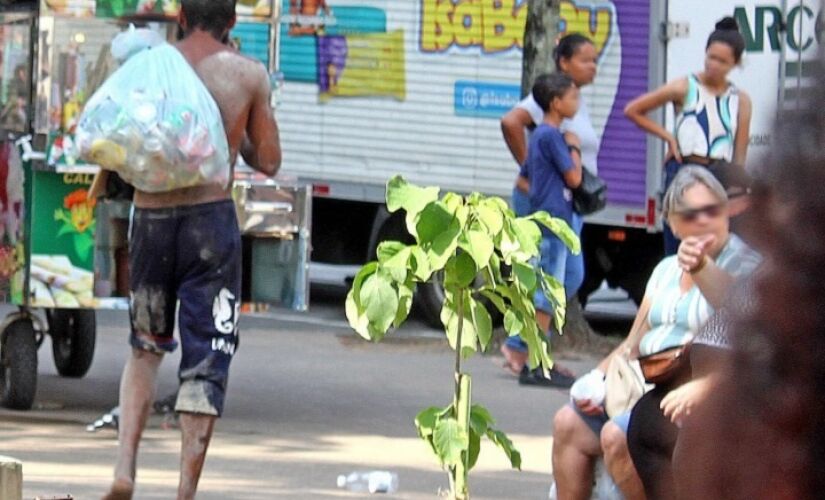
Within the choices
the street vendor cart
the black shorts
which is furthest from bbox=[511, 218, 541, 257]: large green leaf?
the street vendor cart

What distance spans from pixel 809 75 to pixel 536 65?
10.9 metres

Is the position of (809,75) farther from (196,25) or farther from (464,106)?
(464,106)

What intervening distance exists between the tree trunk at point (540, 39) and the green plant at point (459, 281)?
6185mm

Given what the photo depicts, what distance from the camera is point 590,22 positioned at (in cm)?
1250

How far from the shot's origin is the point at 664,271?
5.50 m

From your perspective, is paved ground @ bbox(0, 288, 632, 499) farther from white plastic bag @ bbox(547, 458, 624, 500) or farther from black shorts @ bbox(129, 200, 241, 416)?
white plastic bag @ bbox(547, 458, 624, 500)

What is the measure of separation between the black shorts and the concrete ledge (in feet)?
3.91

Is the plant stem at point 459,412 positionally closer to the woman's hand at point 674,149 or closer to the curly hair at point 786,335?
the woman's hand at point 674,149

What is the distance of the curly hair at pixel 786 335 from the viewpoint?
0.78 metres

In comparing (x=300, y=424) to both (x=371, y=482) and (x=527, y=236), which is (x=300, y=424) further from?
(x=527, y=236)

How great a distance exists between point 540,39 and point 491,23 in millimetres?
1506

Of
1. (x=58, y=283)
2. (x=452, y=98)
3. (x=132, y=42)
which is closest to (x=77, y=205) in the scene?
(x=58, y=283)

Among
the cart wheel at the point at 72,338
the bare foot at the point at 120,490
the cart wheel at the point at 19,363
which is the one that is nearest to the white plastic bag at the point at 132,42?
the cart wheel at the point at 19,363

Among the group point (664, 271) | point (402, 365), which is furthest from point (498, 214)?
point (402, 365)
